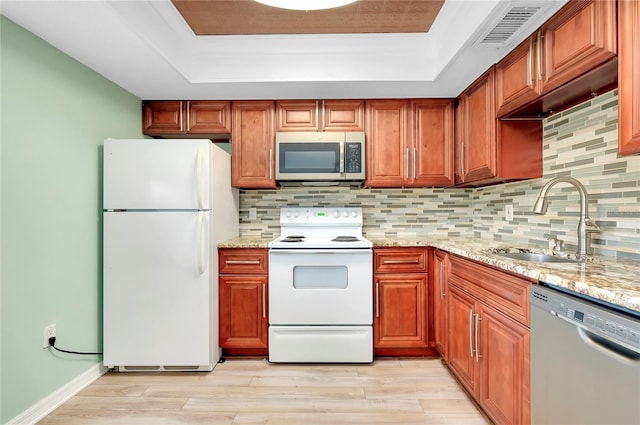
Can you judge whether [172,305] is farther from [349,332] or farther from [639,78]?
[639,78]

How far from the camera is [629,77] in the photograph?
3.84ft

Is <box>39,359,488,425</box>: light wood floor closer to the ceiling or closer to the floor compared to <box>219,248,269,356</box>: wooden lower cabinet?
closer to the floor

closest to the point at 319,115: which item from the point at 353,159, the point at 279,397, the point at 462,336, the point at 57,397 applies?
the point at 353,159

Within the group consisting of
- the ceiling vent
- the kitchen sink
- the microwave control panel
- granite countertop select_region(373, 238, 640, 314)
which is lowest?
the kitchen sink

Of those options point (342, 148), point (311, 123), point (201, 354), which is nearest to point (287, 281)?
point (201, 354)

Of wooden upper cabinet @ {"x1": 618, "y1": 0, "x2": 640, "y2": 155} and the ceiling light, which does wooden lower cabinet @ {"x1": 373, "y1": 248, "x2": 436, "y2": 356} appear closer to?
wooden upper cabinet @ {"x1": 618, "y1": 0, "x2": 640, "y2": 155}

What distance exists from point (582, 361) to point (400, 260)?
145cm

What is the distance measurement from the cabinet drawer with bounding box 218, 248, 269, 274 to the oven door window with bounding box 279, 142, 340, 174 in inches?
28.4

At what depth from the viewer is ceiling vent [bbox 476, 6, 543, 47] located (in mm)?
1564

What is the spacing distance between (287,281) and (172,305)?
791mm

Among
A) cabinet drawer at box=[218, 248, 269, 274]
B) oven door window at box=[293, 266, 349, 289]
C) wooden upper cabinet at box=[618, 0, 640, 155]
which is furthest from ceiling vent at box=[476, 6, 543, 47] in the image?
cabinet drawer at box=[218, 248, 269, 274]

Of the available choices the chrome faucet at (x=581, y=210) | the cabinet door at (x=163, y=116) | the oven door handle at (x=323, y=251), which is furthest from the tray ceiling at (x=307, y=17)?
the oven door handle at (x=323, y=251)

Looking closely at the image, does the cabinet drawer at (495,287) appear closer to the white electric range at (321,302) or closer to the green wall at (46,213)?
the white electric range at (321,302)

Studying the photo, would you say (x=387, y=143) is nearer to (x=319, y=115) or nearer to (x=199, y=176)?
(x=319, y=115)
